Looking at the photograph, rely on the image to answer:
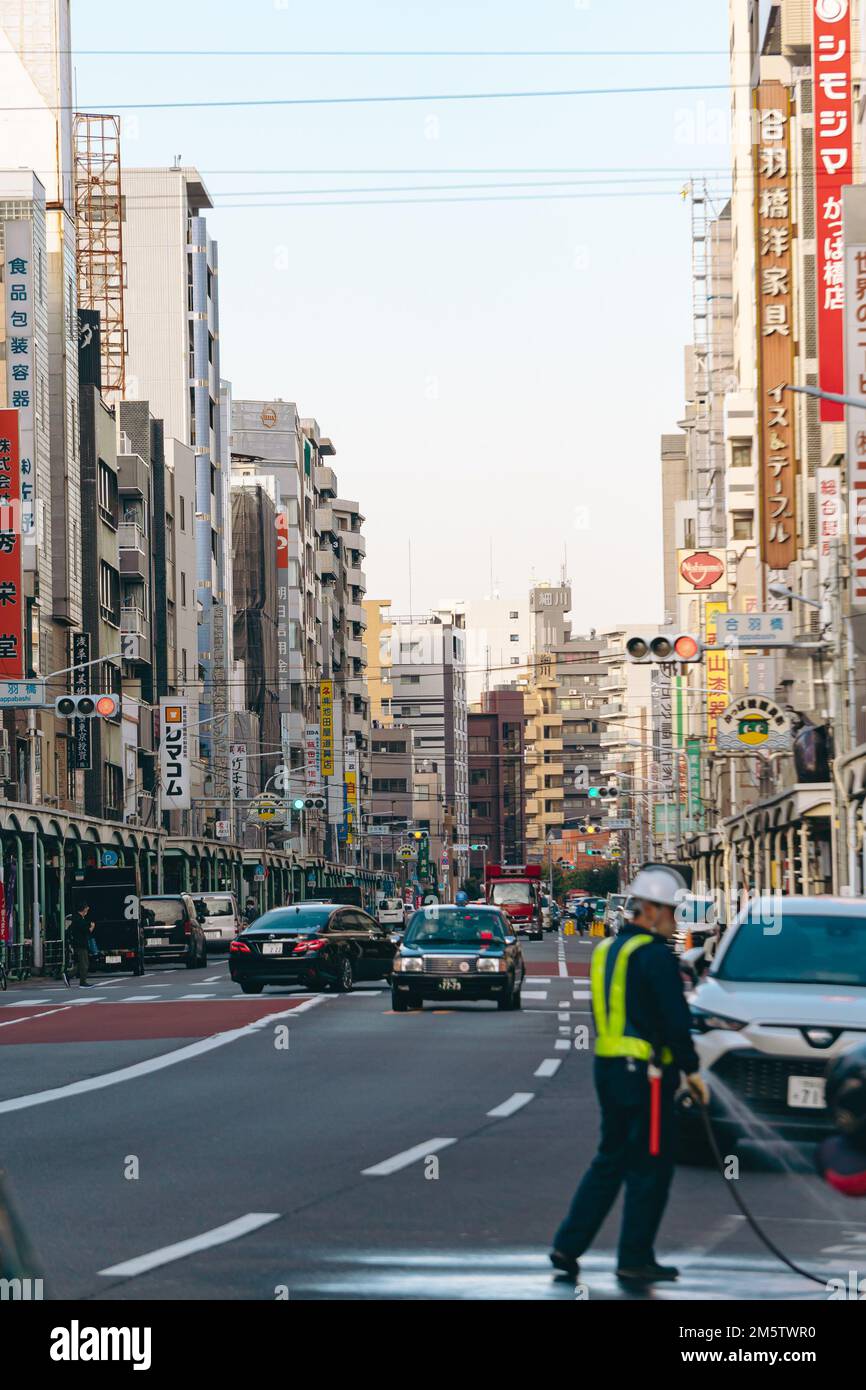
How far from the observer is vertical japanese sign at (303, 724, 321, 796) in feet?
468

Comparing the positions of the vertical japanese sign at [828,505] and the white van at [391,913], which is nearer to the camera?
the vertical japanese sign at [828,505]

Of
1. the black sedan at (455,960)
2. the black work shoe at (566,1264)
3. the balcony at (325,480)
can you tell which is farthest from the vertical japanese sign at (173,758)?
the balcony at (325,480)

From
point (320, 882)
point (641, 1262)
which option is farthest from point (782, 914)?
point (320, 882)

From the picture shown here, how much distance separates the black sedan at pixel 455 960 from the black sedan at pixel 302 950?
5.48 meters

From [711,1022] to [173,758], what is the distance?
7488 cm

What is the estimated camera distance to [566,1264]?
31.4 ft

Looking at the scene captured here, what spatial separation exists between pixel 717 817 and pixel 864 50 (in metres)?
47.4

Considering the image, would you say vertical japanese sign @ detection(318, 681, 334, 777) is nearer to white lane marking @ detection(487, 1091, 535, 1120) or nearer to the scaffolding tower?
the scaffolding tower

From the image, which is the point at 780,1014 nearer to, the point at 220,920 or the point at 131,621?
the point at 220,920

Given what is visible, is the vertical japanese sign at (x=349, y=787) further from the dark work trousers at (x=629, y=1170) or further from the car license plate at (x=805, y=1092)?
the dark work trousers at (x=629, y=1170)

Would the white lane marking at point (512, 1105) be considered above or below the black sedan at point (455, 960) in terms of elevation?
below

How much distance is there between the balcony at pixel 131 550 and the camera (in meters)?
97.5

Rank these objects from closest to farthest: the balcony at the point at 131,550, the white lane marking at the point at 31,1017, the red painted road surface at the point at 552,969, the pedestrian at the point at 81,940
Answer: the white lane marking at the point at 31,1017 < the pedestrian at the point at 81,940 < the red painted road surface at the point at 552,969 < the balcony at the point at 131,550
